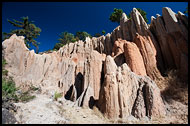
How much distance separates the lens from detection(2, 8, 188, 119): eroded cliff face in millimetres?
5195

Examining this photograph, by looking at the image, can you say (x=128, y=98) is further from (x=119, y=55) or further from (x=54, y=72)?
(x=54, y=72)

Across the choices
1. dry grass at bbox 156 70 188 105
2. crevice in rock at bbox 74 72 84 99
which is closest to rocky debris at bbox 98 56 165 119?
dry grass at bbox 156 70 188 105

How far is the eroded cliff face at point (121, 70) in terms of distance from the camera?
17.0 ft

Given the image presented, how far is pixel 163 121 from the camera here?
4.30m

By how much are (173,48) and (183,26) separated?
1.94 metres

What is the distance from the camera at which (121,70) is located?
6.58 meters

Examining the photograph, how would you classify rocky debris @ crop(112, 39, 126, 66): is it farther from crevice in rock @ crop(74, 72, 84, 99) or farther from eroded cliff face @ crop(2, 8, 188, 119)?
crevice in rock @ crop(74, 72, 84, 99)

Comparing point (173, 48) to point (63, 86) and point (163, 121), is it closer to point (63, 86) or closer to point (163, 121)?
point (163, 121)

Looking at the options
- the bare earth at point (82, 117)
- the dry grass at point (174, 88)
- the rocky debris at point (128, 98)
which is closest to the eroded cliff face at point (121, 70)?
the rocky debris at point (128, 98)

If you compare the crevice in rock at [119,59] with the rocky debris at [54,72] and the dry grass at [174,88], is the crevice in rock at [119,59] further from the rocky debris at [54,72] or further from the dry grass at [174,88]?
the dry grass at [174,88]

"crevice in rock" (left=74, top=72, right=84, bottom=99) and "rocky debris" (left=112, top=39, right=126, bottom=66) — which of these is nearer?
"crevice in rock" (left=74, top=72, right=84, bottom=99)

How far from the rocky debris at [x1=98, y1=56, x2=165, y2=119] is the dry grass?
139 centimetres

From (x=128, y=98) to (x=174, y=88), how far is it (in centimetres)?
350

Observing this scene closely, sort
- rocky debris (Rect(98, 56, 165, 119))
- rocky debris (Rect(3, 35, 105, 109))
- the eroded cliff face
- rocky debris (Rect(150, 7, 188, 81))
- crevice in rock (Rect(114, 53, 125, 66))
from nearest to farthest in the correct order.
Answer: rocky debris (Rect(98, 56, 165, 119)) < the eroded cliff face < rocky debris (Rect(150, 7, 188, 81)) < rocky debris (Rect(3, 35, 105, 109)) < crevice in rock (Rect(114, 53, 125, 66))
